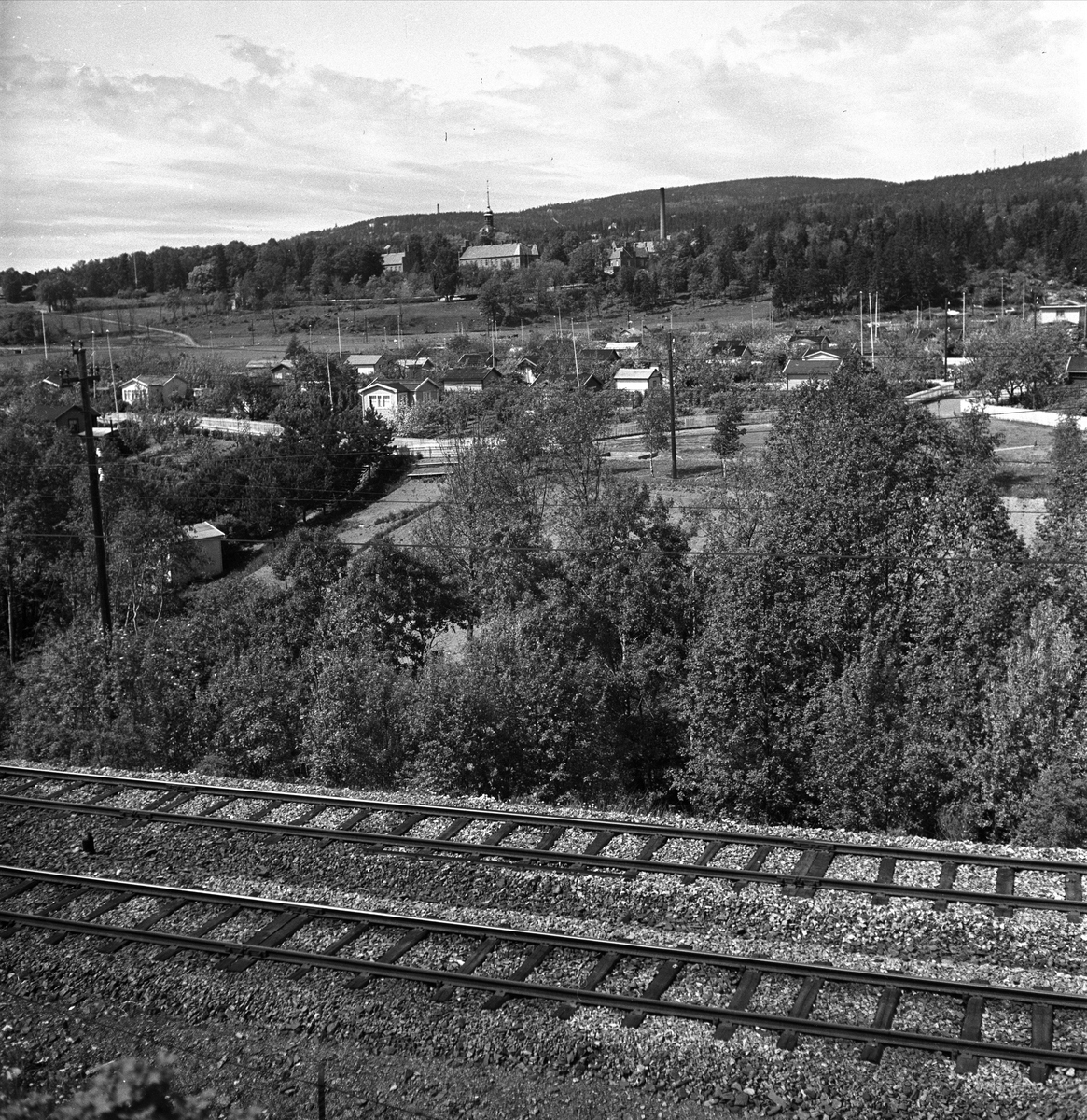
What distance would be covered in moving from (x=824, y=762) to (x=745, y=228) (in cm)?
5770

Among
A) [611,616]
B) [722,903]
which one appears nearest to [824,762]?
[611,616]

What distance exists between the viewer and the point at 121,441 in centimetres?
2450

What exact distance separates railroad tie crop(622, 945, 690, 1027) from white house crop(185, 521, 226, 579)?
48.1 feet

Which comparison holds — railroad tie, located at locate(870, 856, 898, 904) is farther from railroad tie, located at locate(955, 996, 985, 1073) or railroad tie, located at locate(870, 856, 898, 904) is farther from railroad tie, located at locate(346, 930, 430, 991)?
railroad tie, located at locate(346, 930, 430, 991)

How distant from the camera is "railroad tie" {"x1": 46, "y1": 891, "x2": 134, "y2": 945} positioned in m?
3.90

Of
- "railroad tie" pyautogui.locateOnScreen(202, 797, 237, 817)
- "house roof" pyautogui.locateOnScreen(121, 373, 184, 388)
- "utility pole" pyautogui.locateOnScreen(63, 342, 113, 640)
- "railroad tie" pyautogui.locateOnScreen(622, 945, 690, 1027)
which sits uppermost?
"house roof" pyautogui.locateOnScreen(121, 373, 184, 388)

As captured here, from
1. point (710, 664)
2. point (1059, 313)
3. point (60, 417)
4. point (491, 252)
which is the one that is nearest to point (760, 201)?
point (491, 252)

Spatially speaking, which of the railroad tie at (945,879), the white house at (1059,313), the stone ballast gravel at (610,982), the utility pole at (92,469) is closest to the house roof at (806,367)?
the white house at (1059,313)

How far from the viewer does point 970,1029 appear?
305 centimetres

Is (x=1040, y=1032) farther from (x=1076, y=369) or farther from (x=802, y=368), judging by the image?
(x=802, y=368)

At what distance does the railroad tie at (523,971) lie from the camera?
3262mm

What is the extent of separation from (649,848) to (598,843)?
0.20 m

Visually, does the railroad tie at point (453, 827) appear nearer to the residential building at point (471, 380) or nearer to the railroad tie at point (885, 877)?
the railroad tie at point (885, 877)

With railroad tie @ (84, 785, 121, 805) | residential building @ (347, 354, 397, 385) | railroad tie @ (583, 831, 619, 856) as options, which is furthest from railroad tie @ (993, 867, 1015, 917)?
residential building @ (347, 354, 397, 385)
